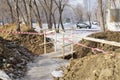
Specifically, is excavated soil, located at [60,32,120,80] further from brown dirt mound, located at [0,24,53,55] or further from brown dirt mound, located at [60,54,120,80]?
brown dirt mound, located at [0,24,53,55]

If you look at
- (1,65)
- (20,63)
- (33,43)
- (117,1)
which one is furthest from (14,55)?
(117,1)

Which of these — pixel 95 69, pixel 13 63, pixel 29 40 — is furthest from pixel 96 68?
pixel 29 40

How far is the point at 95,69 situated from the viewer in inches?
345

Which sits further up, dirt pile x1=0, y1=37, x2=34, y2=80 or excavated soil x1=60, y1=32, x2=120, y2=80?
excavated soil x1=60, y1=32, x2=120, y2=80

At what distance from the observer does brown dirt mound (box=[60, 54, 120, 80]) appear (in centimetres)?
826

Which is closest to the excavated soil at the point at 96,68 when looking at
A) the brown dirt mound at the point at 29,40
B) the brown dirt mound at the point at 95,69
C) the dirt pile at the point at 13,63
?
the brown dirt mound at the point at 95,69

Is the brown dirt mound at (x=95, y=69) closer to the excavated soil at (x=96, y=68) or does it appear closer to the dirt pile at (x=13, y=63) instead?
the excavated soil at (x=96, y=68)

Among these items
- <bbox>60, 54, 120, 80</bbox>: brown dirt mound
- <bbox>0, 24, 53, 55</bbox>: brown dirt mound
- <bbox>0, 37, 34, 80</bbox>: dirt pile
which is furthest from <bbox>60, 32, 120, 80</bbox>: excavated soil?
<bbox>0, 24, 53, 55</bbox>: brown dirt mound

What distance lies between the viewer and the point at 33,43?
24.7 m

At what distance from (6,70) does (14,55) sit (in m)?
2.54

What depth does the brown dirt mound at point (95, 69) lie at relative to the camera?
826 centimetres

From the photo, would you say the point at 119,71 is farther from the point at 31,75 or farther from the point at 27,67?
the point at 27,67

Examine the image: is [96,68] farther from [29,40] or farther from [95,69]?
[29,40]

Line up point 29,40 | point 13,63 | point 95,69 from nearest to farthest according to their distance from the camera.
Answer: point 95,69
point 13,63
point 29,40
